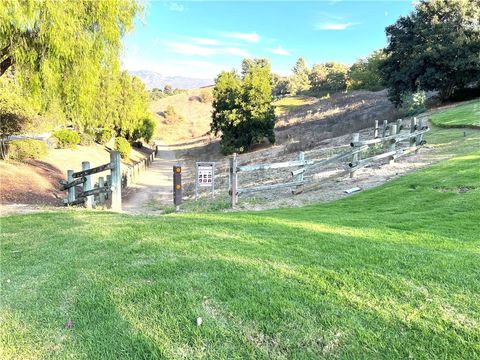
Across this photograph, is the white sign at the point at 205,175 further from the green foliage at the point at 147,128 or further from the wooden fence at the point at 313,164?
the green foliage at the point at 147,128

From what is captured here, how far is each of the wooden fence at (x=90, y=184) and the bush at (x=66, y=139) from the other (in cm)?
1253

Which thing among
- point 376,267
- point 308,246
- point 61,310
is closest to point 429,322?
point 376,267

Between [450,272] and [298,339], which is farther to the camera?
[450,272]

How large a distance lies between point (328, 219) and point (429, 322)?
12.4 feet

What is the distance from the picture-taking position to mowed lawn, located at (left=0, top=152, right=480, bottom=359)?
8.40 feet

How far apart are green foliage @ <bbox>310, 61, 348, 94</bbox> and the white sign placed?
2559 inches

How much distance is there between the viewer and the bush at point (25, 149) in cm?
1631

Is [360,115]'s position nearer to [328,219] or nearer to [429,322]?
[328,219]

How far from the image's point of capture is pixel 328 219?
21.3ft

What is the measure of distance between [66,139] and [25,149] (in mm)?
4927

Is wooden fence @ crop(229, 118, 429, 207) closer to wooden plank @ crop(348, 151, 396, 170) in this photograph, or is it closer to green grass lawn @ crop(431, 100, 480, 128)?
wooden plank @ crop(348, 151, 396, 170)

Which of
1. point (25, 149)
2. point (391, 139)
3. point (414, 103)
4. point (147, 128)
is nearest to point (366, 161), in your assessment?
point (391, 139)

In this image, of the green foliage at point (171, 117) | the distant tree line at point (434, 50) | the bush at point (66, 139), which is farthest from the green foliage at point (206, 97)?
the bush at point (66, 139)

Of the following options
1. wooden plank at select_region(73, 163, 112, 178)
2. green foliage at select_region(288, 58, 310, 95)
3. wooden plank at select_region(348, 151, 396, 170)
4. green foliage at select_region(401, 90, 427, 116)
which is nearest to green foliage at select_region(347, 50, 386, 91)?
green foliage at select_region(288, 58, 310, 95)
